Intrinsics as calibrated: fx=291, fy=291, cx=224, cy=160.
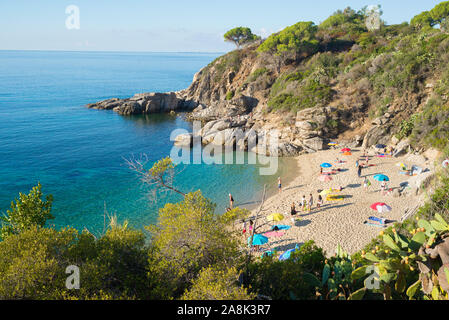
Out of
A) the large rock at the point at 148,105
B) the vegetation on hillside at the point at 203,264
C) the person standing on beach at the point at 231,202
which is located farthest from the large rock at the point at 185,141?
the vegetation on hillside at the point at 203,264

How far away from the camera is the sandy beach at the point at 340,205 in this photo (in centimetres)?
1822

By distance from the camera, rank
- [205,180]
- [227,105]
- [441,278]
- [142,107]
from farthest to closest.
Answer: [142,107] → [227,105] → [205,180] → [441,278]

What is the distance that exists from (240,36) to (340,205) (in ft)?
196

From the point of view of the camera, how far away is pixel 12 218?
14.7m

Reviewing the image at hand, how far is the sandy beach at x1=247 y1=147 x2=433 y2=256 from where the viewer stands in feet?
59.8

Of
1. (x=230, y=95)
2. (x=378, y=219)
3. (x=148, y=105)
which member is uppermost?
(x=230, y=95)

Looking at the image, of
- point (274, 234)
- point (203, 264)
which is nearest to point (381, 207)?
point (274, 234)

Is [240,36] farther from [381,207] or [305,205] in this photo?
[381,207]

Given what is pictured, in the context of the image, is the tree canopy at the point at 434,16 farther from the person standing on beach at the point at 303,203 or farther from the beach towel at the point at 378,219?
the beach towel at the point at 378,219

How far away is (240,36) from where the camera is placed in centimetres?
7125

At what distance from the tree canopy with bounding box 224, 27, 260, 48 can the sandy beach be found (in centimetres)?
4831
